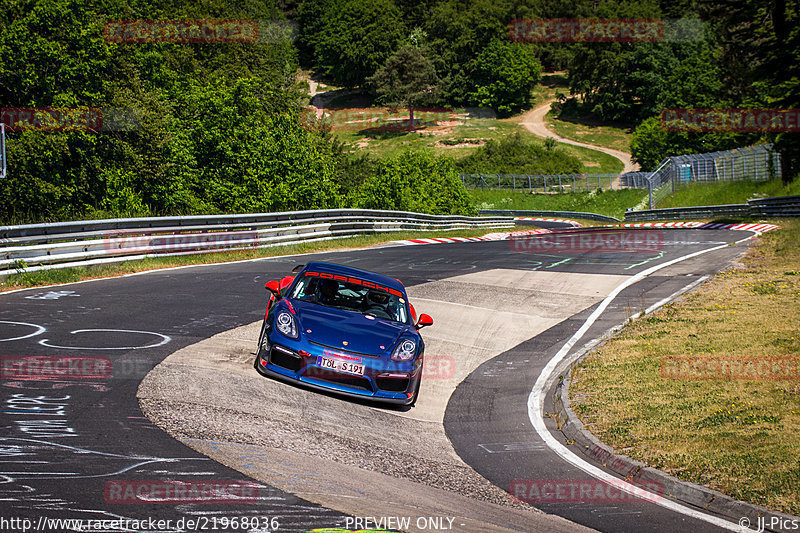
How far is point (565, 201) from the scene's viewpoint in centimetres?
7731

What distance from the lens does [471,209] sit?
187ft

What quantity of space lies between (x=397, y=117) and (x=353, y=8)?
32830 millimetres

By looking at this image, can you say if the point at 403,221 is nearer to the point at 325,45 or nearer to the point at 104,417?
the point at 104,417

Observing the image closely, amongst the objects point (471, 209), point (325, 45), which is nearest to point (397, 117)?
point (325, 45)

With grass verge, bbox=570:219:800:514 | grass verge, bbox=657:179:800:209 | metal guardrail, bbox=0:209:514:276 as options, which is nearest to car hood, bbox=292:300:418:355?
grass verge, bbox=570:219:800:514

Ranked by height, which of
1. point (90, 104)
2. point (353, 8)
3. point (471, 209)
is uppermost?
point (353, 8)

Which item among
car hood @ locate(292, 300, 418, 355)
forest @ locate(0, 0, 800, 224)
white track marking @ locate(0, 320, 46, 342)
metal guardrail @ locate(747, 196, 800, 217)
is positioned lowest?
metal guardrail @ locate(747, 196, 800, 217)

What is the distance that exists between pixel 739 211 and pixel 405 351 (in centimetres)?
3781

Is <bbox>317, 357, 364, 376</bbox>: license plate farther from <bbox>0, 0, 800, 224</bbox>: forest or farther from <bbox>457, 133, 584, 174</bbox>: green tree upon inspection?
<bbox>457, 133, 584, 174</bbox>: green tree

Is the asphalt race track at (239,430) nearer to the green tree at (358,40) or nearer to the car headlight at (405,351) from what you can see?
the car headlight at (405,351)

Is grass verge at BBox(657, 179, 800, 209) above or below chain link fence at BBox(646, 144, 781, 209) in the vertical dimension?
below

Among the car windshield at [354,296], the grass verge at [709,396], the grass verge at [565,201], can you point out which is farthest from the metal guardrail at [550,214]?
the car windshield at [354,296]

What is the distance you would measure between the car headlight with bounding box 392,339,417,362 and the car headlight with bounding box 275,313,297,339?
3.95ft

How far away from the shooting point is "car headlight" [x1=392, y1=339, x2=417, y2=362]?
8602mm
